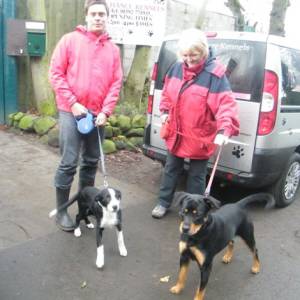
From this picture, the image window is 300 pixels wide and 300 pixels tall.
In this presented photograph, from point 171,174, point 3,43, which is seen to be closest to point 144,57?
point 3,43

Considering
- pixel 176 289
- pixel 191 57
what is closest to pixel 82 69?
pixel 191 57

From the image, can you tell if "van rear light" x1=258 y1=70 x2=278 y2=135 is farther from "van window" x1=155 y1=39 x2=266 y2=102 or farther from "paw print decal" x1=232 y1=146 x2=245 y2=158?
"paw print decal" x1=232 y1=146 x2=245 y2=158

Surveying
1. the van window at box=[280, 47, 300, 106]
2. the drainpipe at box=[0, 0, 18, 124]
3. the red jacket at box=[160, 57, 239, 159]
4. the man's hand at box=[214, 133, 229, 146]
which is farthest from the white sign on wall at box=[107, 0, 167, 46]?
the man's hand at box=[214, 133, 229, 146]

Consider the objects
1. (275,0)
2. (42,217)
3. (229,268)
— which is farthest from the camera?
(275,0)

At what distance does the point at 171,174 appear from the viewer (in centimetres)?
471

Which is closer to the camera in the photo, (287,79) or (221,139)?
(221,139)

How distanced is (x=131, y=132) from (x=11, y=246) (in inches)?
149

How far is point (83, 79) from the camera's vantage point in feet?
12.7

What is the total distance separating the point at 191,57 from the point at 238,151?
4.17 feet

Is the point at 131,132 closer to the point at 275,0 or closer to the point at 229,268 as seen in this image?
the point at 229,268

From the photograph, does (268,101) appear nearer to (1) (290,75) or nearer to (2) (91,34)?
(1) (290,75)

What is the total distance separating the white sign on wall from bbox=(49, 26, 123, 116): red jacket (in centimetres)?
374

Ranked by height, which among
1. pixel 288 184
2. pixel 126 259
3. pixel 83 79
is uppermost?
pixel 83 79

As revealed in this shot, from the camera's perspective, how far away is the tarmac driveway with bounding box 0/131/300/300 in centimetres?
336
